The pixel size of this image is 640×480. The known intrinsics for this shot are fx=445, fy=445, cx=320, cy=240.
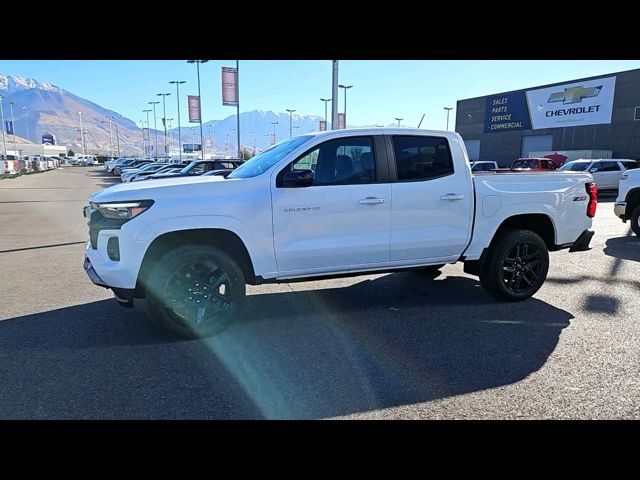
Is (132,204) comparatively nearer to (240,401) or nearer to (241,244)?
(241,244)

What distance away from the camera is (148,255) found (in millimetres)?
4211

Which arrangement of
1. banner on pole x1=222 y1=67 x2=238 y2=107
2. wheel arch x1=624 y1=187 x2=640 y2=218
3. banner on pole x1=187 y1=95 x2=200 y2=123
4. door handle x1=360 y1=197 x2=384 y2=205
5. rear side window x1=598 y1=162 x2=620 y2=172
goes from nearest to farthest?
door handle x1=360 y1=197 x2=384 y2=205
wheel arch x1=624 y1=187 x2=640 y2=218
rear side window x1=598 y1=162 x2=620 y2=172
banner on pole x1=222 y1=67 x2=238 y2=107
banner on pole x1=187 y1=95 x2=200 y2=123

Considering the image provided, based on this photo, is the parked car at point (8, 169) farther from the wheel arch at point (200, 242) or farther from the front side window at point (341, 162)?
the front side window at point (341, 162)

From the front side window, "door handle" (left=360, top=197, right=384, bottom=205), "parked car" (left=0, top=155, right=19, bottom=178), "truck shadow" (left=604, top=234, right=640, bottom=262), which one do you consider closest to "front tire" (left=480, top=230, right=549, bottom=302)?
"door handle" (left=360, top=197, right=384, bottom=205)

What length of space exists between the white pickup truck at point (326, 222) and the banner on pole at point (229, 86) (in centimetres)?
2802

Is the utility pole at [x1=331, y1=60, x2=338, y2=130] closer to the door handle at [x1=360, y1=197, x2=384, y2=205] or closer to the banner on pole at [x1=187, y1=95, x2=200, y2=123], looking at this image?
the door handle at [x1=360, y1=197, x2=384, y2=205]

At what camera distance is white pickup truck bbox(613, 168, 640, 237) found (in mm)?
9617

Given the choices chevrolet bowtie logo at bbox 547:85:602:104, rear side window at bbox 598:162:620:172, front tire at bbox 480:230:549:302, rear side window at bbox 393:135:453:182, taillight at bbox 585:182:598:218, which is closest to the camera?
rear side window at bbox 393:135:453:182

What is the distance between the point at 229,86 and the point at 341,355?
3062 centimetres

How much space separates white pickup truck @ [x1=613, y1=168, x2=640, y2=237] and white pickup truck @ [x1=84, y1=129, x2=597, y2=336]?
5.08m

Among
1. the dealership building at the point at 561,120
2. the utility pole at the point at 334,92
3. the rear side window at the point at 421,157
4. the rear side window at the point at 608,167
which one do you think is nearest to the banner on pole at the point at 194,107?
the dealership building at the point at 561,120
